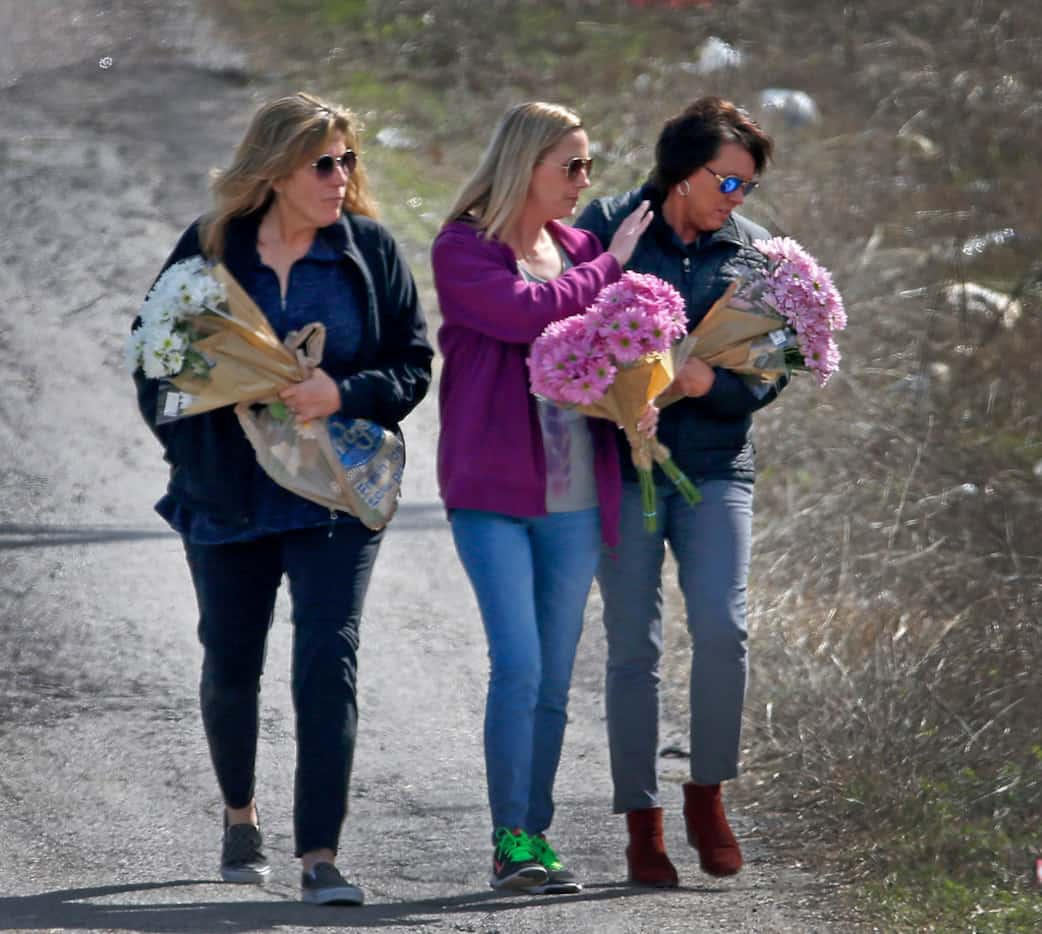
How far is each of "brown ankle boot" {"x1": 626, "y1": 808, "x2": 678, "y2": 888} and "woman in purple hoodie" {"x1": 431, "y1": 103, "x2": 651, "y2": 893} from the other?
0.55 feet

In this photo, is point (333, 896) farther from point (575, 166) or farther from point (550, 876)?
point (575, 166)

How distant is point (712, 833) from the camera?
477cm

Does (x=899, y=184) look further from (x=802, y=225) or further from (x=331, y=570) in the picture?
(x=331, y=570)

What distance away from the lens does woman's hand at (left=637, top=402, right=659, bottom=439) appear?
454 cm

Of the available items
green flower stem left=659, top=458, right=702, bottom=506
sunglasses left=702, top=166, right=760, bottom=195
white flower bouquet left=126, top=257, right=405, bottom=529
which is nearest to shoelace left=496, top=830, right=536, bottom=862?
white flower bouquet left=126, top=257, right=405, bottom=529

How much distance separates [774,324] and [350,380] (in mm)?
1094

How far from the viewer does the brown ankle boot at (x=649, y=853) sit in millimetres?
4746

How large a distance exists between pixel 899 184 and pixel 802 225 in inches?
57.4

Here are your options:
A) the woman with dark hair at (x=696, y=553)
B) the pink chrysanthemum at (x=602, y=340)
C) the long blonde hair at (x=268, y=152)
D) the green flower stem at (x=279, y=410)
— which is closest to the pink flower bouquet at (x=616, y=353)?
the pink chrysanthemum at (x=602, y=340)

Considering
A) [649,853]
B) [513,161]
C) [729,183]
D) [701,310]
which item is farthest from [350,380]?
[649,853]

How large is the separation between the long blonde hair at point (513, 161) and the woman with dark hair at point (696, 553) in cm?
34

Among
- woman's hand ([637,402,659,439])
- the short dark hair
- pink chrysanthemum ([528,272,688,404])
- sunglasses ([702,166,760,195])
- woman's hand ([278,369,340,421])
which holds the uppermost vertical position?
the short dark hair

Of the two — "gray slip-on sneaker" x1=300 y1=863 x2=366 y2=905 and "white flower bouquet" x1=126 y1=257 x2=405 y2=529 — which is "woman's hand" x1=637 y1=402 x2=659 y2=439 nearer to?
"white flower bouquet" x1=126 y1=257 x2=405 y2=529

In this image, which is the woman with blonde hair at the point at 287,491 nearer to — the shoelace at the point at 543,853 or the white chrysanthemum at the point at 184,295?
the white chrysanthemum at the point at 184,295
